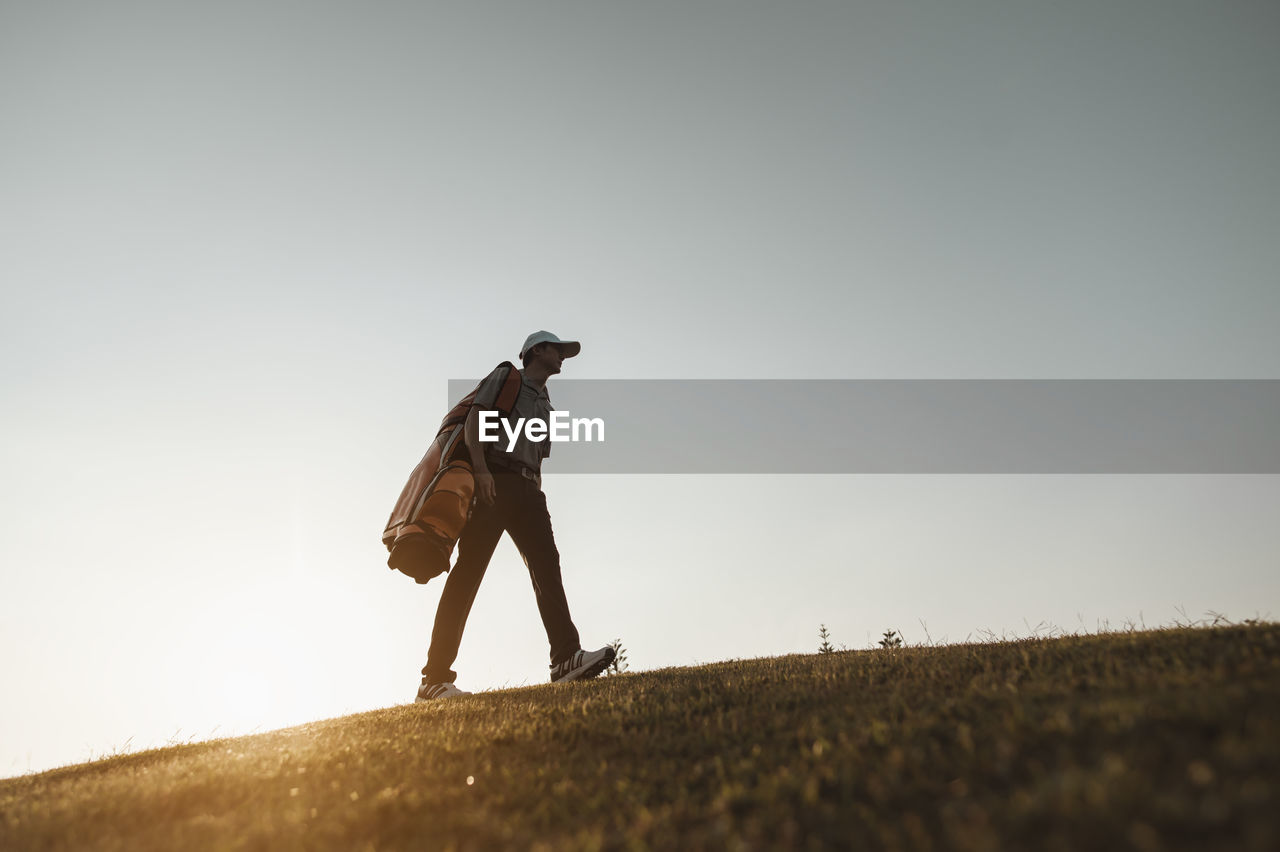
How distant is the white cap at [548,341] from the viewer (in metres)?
8.59

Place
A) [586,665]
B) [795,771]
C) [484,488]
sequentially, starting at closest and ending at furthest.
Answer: [795,771] < [586,665] < [484,488]

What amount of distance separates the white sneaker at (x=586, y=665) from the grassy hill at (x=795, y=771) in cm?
176

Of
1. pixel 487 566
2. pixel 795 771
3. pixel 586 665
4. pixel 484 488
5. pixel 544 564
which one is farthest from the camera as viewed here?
pixel 487 566

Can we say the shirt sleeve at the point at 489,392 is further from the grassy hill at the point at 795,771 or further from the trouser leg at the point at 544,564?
the grassy hill at the point at 795,771

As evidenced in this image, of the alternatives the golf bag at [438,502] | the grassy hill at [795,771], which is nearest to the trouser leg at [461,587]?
the golf bag at [438,502]

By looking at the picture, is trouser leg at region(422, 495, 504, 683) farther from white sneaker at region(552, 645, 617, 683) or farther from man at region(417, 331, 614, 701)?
white sneaker at region(552, 645, 617, 683)

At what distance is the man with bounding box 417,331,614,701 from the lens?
25.1ft

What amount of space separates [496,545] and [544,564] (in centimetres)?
60

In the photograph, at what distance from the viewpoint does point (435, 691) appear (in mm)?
7547

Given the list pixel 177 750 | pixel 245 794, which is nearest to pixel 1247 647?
pixel 245 794

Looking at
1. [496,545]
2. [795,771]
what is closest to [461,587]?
[496,545]

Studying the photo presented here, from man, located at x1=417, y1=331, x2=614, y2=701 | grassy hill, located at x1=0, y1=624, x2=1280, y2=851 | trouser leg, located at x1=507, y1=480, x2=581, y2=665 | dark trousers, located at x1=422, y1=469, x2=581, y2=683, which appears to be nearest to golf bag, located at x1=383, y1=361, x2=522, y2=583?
man, located at x1=417, y1=331, x2=614, y2=701

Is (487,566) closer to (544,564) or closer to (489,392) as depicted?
(544,564)

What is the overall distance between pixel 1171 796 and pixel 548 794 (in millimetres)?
2512
